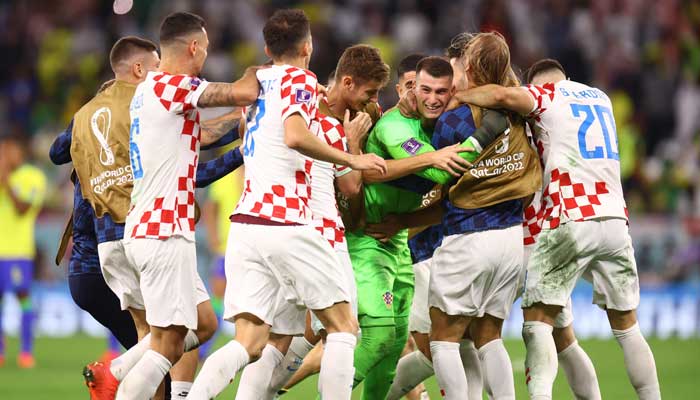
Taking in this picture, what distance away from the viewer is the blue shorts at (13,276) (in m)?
14.0

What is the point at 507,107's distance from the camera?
24.3 feet

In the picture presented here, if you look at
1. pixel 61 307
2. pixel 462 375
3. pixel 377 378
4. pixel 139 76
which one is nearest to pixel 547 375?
A: pixel 462 375

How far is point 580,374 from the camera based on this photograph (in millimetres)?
8016

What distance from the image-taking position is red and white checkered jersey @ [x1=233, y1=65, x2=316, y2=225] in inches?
274

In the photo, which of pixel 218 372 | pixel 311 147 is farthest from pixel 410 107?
pixel 218 372

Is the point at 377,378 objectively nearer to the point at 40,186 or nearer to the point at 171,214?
the point at 171,214

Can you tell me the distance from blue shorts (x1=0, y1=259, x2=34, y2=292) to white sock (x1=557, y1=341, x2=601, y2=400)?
318 inches

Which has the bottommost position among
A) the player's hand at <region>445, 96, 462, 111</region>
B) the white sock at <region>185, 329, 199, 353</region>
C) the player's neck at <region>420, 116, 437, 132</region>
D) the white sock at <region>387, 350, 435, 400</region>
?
the white sock at <region>387, 350, 435, 400</region>

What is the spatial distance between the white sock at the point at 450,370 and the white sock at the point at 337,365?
702 millimetres

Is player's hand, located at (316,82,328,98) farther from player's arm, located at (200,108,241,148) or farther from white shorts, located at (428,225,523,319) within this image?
white shorts, located at (428,225,523,319)

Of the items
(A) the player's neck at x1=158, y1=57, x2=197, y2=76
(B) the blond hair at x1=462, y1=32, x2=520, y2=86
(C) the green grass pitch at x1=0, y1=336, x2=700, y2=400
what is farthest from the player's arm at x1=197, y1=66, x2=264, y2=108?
(C) the green grass pitch at x1=0, y1=336, x2=700, y2=400

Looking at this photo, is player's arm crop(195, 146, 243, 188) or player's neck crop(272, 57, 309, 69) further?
player's arm crop(195, 146, 243, 188)

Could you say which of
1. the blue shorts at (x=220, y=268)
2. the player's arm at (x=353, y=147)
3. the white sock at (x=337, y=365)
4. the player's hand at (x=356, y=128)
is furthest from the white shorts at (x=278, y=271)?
the blue shorts at (x=220, y=268)

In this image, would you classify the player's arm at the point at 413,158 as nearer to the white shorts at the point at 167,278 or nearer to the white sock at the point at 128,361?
the white shorts at the point at 167,278
